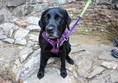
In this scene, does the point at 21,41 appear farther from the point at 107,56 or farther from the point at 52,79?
the point at 107,56

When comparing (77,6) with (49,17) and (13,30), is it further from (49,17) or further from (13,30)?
(49,17)

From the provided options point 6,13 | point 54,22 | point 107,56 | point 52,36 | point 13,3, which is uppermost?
point 54,22

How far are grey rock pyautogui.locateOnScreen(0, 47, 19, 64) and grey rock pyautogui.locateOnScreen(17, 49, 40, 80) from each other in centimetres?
22

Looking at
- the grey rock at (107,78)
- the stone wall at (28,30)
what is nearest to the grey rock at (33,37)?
the stone wall at (28,30)

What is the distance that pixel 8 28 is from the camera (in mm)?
3771

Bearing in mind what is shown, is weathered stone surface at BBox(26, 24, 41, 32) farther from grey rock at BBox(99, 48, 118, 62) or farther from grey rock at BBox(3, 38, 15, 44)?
grey rock at BBox(99, 48, 118, 62)

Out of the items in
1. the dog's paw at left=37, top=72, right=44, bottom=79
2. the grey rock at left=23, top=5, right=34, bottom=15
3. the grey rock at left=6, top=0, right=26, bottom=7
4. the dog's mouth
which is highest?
the dog's mouth

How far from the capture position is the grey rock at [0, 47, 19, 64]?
3252 millimetres

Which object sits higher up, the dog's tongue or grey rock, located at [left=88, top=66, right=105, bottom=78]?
the dog's tongue

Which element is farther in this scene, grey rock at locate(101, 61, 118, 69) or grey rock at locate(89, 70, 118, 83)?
grey rock at locate(101, 61, 118, 69)

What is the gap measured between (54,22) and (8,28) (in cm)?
145

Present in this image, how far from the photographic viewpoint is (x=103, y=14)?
14.7 ft

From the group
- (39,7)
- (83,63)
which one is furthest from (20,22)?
(83,63)

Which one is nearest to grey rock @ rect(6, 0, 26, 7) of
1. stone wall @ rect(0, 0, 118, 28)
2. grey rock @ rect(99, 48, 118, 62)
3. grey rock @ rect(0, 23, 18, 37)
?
stone wall @ rect(0, 0, 118, 28)
